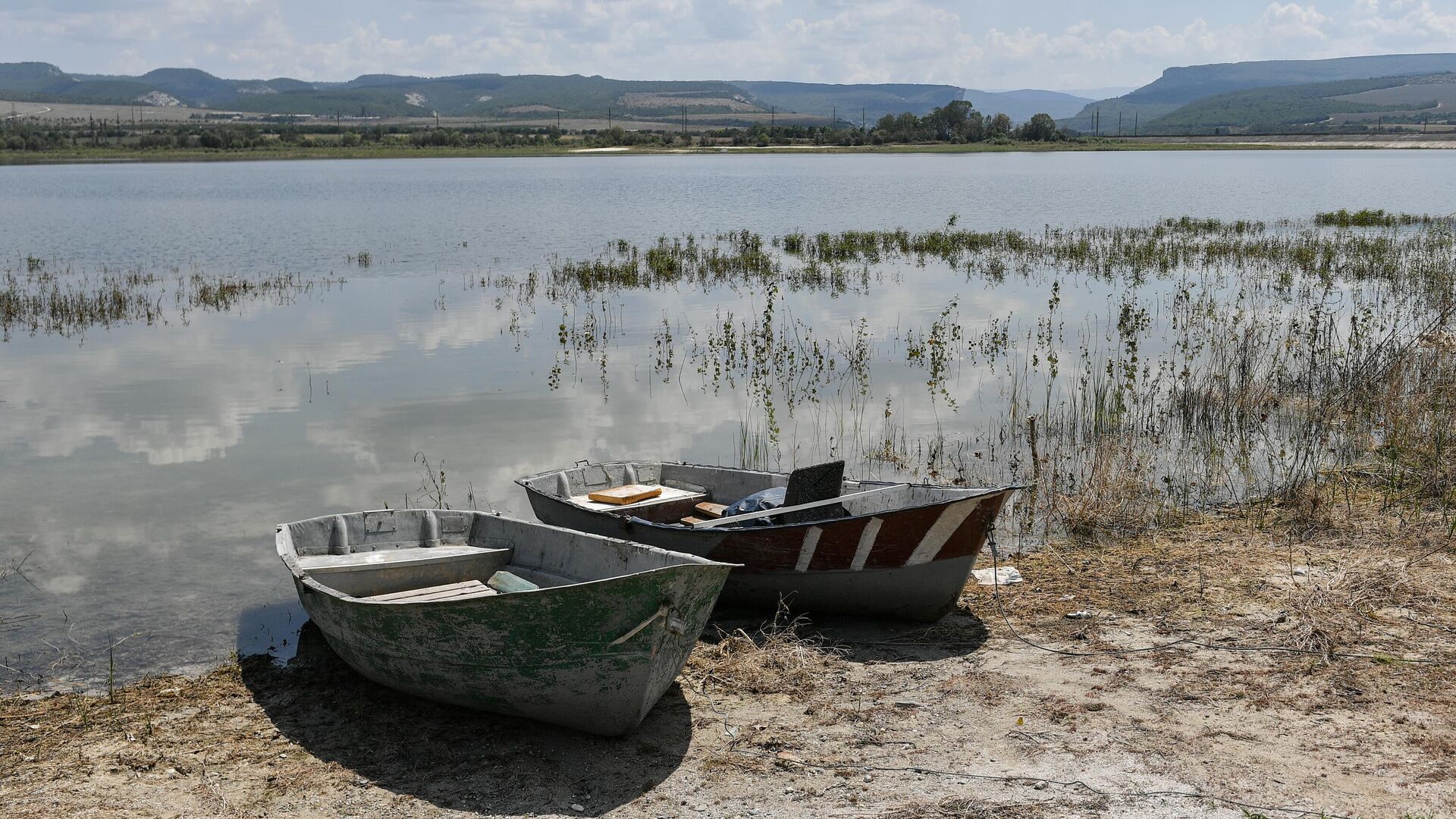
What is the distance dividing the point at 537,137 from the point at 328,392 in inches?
5276

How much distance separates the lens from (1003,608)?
8.95m

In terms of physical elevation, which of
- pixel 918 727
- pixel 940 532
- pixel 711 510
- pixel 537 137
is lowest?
pixel 918 727

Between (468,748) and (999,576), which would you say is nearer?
(468,748)

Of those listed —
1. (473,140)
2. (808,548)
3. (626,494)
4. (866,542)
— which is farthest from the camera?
(473,140)

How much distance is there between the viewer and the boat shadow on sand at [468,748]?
251 inches

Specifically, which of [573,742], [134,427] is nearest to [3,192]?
[134,427]

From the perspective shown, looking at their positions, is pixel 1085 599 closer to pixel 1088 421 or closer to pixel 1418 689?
pixel 1418 689

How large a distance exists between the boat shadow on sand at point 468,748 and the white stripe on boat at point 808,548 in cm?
158

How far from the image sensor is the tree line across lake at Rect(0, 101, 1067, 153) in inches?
4739

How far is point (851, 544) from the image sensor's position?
8.59m

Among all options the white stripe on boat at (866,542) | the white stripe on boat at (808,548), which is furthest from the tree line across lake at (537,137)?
the white stripe on boat at (866,542)

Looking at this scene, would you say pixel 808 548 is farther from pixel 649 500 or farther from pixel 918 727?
pixel 918 727

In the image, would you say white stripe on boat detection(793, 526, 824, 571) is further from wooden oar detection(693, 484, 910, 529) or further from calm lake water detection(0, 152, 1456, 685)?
calm lake water detection(0, 152, 1456, 685)

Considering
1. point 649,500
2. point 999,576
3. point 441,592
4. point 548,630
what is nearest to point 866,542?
point 999,576
